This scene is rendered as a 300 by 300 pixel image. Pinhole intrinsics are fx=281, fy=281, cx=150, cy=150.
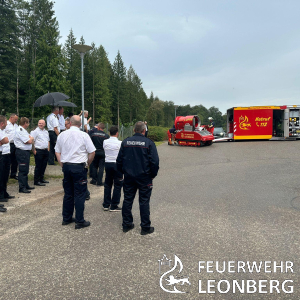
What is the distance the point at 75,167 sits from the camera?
4.83 metres

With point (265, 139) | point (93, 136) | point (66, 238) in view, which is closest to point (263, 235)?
point (66, 238)

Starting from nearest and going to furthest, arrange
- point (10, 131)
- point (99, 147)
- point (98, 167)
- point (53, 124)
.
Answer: point (10, 131)
point (99, 147)
point (98, 167)
point (53, 124)

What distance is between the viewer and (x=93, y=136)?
26.6 feet

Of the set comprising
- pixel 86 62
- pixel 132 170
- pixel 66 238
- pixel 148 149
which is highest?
pixel 86 62

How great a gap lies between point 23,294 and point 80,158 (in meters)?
2.41

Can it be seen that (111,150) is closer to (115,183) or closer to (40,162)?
(115,183)

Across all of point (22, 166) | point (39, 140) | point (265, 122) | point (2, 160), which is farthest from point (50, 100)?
point (265, 122)

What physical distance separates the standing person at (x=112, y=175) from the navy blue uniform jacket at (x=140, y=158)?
4.08 ft

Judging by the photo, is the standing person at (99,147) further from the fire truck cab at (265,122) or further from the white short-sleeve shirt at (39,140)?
the fire truck cab at (265,122)

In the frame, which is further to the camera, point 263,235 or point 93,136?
point 93,136

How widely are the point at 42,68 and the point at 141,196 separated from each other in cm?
4231

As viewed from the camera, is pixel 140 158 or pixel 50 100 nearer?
pixel 140 158

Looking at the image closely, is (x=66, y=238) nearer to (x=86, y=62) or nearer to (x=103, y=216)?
(x=103, y=216)

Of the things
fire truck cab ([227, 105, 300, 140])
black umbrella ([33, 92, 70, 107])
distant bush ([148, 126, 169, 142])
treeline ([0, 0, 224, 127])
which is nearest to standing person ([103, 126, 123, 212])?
black umbrella ([33, 92, 70, 107])
